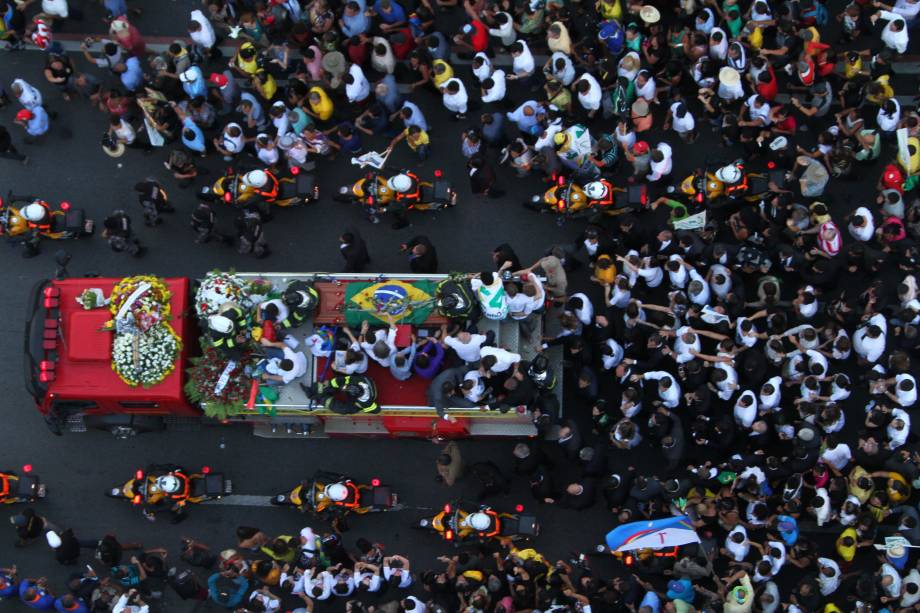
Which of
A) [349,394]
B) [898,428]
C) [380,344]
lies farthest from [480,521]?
[898,428]

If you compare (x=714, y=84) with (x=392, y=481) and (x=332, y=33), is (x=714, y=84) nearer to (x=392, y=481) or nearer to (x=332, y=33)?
(x=332, y=33)

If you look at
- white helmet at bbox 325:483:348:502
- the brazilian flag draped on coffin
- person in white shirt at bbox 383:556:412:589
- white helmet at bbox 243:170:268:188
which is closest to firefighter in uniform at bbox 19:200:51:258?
white helmet at bbox 243:170:268:188

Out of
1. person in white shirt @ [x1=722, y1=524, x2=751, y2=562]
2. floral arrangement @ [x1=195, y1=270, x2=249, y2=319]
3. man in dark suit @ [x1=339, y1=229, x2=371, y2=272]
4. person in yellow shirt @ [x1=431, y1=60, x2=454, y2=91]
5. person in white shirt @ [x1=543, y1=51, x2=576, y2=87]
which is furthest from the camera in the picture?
person in yellow shirt @ [x1=431, y1=60, x2=454, y2=91]

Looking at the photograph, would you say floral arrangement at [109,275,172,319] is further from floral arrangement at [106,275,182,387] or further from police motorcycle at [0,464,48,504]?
police motorcycle at [0,464,48,504]

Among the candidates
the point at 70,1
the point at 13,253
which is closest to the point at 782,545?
the point at 13,253

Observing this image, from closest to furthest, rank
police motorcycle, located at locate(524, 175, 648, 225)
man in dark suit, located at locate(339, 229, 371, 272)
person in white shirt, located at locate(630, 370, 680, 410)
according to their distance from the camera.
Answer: person in white shirt, located at locate(630, 370, 680, 410) < police motorcycle, located at locate(524, 175, 648, 225) < man in dark suit, located at locate(339, 229, 371, 272)

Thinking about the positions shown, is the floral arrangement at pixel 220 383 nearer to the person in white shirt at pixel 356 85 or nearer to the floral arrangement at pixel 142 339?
the floral arrangement at pixel 142 339
